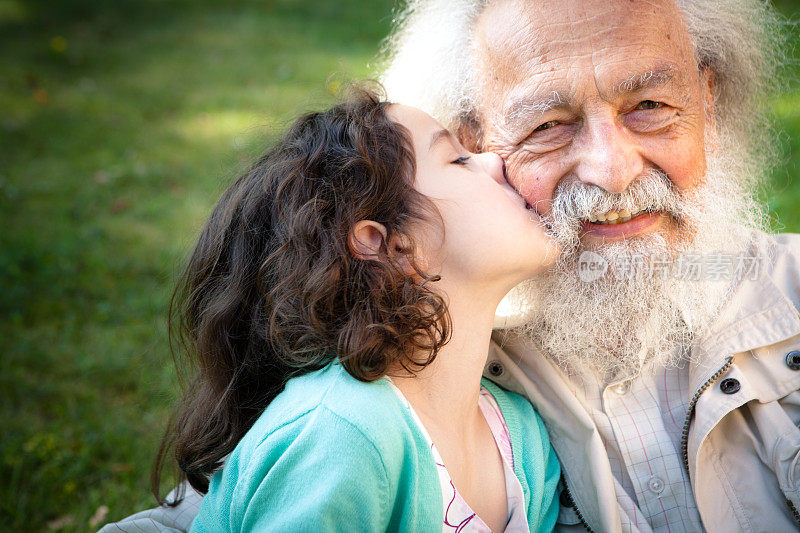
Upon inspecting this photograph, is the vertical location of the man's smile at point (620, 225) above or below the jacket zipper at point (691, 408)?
above

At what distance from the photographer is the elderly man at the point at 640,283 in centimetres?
228

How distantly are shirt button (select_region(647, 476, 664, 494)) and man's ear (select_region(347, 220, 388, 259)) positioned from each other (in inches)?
46.8

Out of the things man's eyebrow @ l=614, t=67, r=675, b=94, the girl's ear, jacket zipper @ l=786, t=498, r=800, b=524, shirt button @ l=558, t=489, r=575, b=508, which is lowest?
shirt button @ l=558, t=489, r=575, b=508

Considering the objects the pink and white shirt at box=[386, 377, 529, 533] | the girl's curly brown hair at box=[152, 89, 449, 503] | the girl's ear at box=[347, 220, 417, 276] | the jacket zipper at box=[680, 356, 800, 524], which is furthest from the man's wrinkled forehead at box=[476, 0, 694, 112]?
the pink and white shirt at box=[386, 377, 529, 533]

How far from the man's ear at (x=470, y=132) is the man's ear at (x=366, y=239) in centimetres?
77

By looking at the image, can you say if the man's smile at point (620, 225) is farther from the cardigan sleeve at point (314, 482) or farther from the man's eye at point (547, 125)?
the cardigan sleeve at point (314, 482)

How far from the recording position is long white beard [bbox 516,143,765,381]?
2414 millimetres

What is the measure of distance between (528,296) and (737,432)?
2.77 feet

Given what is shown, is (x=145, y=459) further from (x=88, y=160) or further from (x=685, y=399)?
(x=88, y=160)

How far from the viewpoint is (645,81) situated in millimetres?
2318

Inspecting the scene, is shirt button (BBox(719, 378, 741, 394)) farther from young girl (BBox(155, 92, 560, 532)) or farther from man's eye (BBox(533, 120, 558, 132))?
man's eye (BBox(533, 120, 558, 132))

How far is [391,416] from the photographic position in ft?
6.18

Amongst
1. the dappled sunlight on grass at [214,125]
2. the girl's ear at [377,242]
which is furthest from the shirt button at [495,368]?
the dappled sunlight on grass at [214,125]

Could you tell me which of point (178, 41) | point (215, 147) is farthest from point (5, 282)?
point (178, 41)
